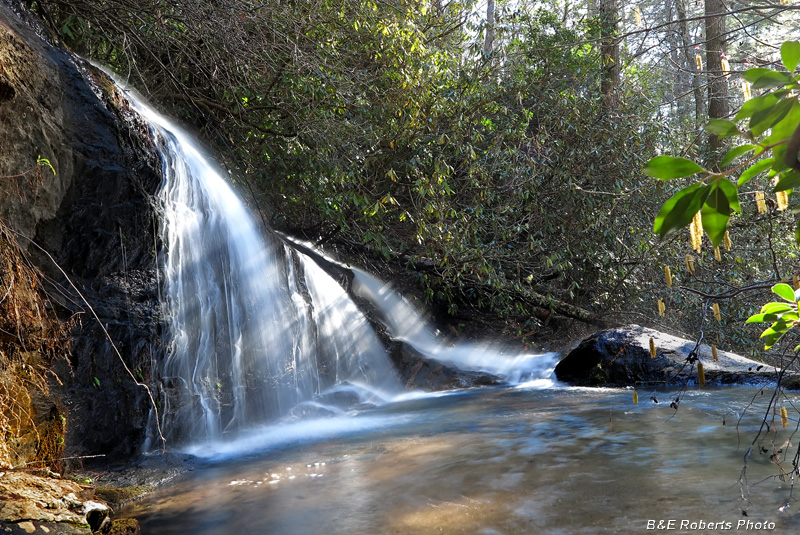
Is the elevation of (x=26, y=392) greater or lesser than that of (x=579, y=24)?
lesser

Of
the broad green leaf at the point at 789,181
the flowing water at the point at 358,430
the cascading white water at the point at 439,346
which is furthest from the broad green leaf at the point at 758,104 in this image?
the cascading white water at the point at 439,346

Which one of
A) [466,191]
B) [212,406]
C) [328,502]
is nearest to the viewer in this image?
[328,502]

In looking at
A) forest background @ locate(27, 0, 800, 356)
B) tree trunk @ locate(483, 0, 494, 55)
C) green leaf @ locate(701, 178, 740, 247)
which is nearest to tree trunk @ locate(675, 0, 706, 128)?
forest background @ locate(27, 0, 800, 356)

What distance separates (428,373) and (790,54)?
30.2ft

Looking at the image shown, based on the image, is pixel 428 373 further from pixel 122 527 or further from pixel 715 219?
pixel 715 219

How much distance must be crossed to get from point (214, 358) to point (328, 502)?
3271mm

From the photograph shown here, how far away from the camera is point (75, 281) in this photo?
5.51m

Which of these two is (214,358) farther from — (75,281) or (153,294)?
(75,281)

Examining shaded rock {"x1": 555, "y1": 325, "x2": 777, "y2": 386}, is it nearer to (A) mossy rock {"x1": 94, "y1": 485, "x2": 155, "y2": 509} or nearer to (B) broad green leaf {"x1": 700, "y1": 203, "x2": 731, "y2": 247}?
(A) mossy rock {"x1": 94, "y1": 485, "x2": 155, "y2": 509}

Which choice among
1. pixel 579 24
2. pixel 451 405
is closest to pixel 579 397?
pixel 451 405

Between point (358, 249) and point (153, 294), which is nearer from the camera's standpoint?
point (153, 294)

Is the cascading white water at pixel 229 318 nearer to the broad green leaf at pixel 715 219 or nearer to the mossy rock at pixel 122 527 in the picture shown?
the mossy rock at pixel 122 527

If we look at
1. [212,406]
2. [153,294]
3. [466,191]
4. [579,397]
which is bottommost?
[579,397]

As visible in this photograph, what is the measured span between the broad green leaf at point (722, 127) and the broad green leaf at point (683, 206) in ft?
0.34
